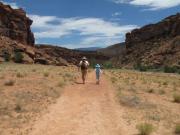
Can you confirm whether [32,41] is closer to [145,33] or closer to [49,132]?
[145,33]

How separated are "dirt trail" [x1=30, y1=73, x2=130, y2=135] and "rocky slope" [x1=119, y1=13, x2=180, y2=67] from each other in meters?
87.8

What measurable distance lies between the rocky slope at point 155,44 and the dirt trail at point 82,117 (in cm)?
8782

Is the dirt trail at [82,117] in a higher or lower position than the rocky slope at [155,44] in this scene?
lower

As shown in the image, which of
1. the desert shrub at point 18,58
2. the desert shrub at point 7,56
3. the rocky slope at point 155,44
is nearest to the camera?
the desert shrub at point 7,56

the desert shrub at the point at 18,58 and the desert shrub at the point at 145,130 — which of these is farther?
the desert shrub at the point at 18,58

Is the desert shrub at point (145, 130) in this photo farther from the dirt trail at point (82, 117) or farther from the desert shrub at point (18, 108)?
the desert shrub at point (18, 108)

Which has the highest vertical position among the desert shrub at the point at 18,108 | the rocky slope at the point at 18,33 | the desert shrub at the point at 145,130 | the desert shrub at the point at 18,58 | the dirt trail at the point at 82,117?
the rocky slope at the point at 18,33

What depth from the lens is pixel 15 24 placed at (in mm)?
141625

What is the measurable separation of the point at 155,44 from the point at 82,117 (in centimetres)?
13248

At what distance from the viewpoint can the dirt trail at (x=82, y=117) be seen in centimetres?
1391

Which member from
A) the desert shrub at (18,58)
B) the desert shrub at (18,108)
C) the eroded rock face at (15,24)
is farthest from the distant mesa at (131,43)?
the desert shrub at (18,108)

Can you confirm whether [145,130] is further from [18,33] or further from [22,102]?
[18,33]

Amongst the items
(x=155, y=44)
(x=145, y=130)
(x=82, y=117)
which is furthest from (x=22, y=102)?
(x=155, y=44)

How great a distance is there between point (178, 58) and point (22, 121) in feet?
323
